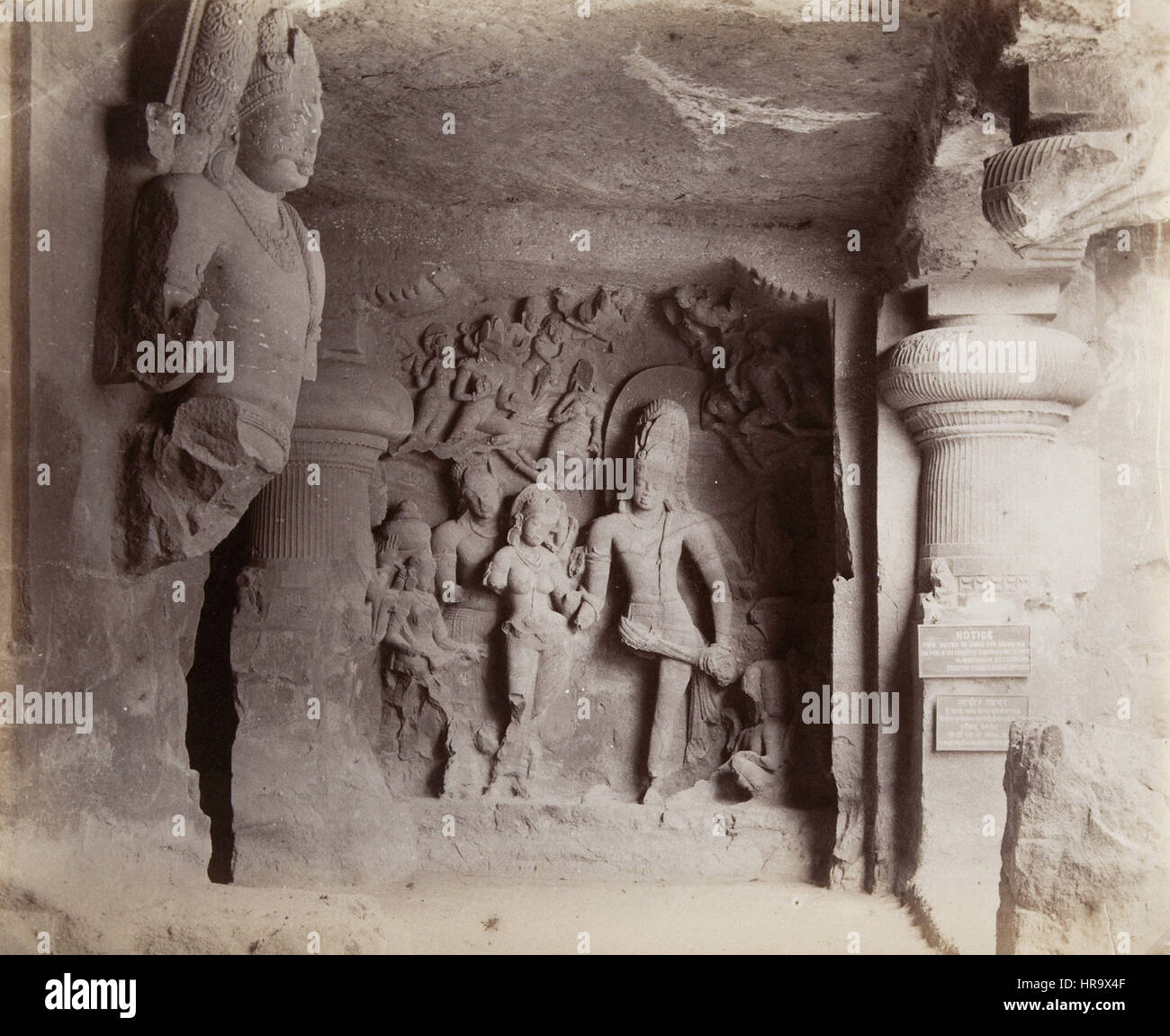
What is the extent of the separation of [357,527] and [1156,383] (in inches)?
149

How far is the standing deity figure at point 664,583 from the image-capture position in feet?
21.8

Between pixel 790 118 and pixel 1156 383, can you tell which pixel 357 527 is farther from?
pixel 1156 383

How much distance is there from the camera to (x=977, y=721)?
565 cm

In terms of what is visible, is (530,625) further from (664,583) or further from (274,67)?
(274,67)

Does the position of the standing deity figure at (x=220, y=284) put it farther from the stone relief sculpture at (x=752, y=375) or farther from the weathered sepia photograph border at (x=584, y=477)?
the stone relief sculpture at (x=752, y=375)

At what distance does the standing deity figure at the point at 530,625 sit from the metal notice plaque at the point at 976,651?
184 cm

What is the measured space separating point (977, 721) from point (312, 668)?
299 cm

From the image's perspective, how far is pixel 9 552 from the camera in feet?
12.3

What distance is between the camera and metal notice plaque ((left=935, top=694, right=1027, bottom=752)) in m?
5.64

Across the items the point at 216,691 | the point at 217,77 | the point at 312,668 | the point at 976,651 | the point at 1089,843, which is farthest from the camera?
the point at 216,691

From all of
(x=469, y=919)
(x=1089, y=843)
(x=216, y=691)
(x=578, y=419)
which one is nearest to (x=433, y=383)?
(x=578, y=419)

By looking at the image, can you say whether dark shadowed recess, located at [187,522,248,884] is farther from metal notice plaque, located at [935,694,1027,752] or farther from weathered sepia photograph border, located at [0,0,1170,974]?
metal notice plaque, located at [935,694,1027,752]

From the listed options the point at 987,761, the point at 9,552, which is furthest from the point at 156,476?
the point at 987,761

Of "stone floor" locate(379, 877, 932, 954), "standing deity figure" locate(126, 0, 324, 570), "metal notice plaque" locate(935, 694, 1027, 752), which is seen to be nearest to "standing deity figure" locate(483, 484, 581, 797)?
"stone floor" locate(379, 877, 932, 954)
